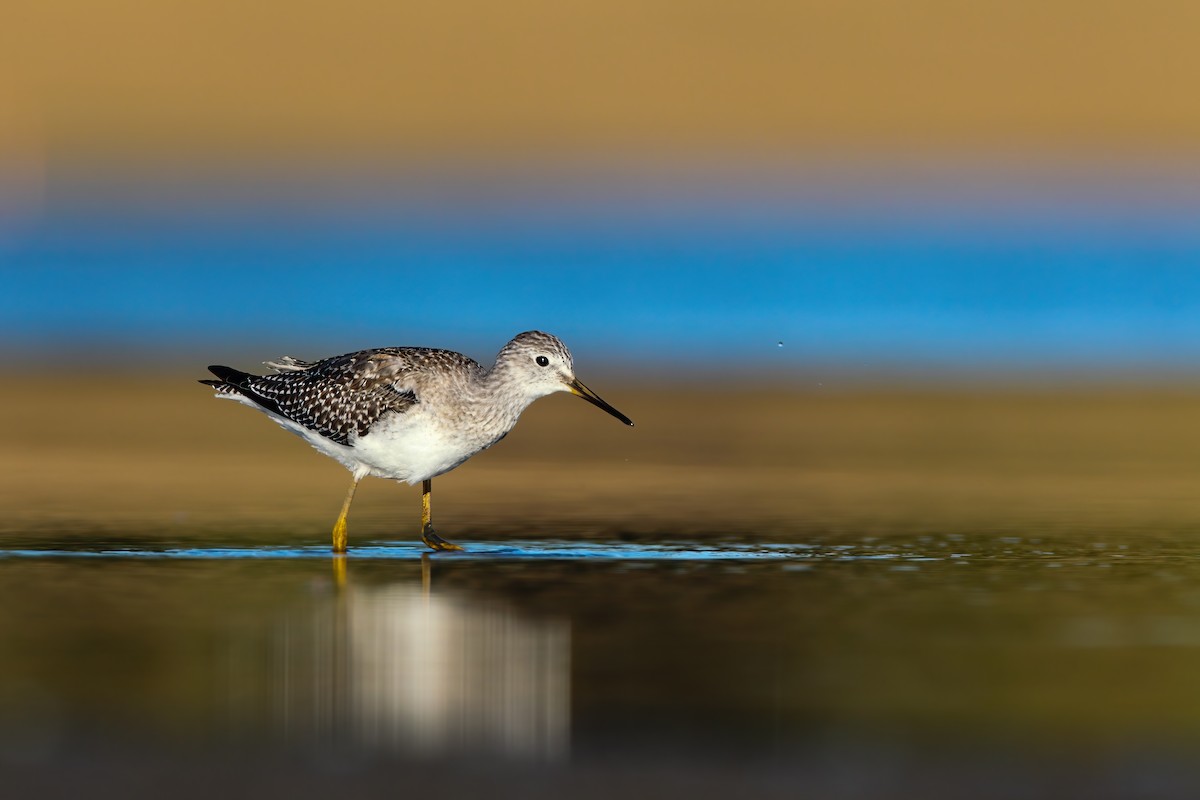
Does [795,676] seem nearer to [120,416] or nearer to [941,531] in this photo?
[941,531]

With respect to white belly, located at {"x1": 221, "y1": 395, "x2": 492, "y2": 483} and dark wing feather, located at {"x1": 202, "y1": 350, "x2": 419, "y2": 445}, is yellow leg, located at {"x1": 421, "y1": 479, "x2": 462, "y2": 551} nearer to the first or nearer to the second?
white belly, located at {"x1": 221, "y1": 395, "x2": 492, "y2": 483}

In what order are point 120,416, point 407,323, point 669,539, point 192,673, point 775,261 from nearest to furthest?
A: point 192,673, point 669,539, point 120,416, point 407,323, point 775,261

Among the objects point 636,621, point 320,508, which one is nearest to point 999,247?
point 320,508

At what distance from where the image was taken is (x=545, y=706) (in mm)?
7715

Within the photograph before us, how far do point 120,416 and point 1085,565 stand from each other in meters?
12.0

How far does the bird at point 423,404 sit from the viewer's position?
42.9 feet

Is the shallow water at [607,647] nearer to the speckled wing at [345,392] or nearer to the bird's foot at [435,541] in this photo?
the bird's foot at [435,541]

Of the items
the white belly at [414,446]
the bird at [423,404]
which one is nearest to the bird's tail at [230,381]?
the bird at [423,404]

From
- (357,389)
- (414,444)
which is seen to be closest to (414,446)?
(414,444)

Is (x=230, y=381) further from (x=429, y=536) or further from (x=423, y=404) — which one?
(x=429, y=536)

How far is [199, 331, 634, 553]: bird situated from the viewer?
42.9 feet

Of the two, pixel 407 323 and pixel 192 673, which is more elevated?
pixel 407 323

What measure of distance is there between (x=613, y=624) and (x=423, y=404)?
3982 millimetres

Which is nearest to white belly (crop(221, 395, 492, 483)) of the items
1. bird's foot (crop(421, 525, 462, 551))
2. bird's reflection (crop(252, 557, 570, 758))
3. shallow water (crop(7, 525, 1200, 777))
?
bird's foot (crop(421, 525, 462, 551))
